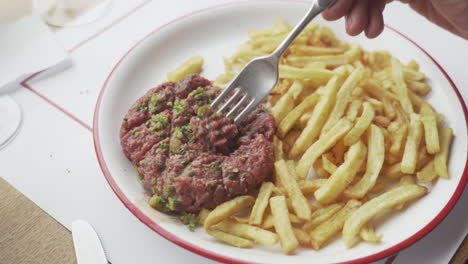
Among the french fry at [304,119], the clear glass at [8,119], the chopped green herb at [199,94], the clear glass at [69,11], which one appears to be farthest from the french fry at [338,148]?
the clear glass at [69,11]

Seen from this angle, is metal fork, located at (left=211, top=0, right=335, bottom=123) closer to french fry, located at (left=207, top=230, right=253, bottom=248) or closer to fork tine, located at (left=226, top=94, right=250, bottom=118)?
fork tine, located at (left=226, top=94, right=250, bottom=118)

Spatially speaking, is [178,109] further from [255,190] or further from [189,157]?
[255,190]

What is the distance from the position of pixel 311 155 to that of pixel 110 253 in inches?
53.5

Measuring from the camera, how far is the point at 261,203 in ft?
8.25

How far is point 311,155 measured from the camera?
2703 millimetres

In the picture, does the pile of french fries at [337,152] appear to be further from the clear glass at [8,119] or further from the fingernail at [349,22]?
the clear glass at [8,119]

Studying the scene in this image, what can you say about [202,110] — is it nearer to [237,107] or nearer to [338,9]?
[237,107]

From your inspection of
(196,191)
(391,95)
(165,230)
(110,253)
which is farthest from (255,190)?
(391,95)

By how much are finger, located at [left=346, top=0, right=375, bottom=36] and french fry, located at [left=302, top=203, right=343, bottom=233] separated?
4.58 feet

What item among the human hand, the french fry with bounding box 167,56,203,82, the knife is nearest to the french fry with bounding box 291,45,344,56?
the human hand

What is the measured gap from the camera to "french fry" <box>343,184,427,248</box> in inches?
92.3

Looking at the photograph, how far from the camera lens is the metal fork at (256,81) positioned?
2939mm

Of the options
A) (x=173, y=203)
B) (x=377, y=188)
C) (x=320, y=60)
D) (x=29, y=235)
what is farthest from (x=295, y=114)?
(x=29, y=235)

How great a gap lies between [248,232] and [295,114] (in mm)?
955
